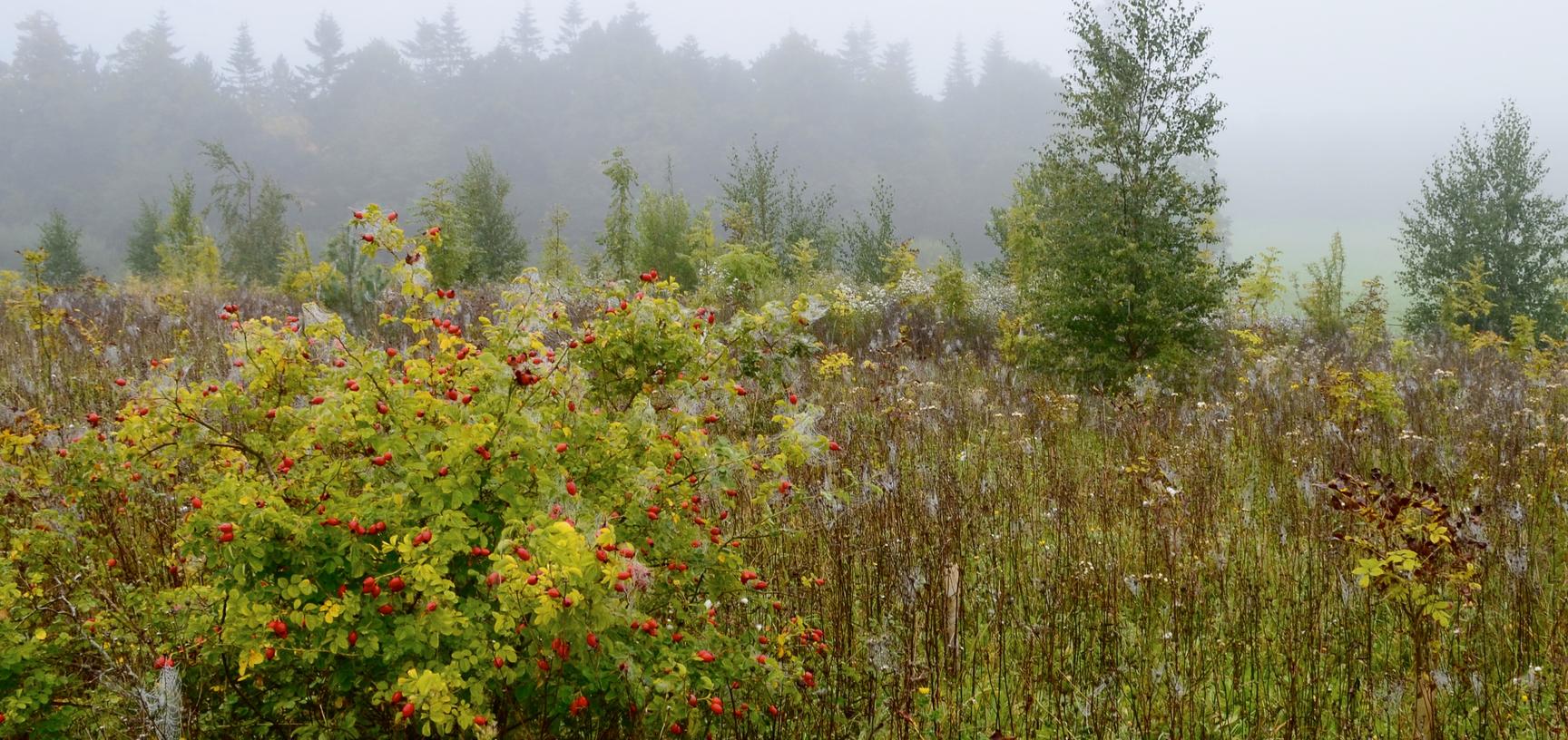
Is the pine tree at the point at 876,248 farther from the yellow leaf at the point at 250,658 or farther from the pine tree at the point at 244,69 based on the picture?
the pine tree at the point at 244,69

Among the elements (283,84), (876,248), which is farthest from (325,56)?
(876,248)

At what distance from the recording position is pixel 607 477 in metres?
2.25

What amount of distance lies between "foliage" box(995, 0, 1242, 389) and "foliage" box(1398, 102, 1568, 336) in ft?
58.4

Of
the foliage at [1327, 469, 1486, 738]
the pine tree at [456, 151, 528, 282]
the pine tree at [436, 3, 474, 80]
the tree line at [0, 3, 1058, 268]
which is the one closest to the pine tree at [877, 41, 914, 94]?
the tree line at [0, 3, 1058, 268]

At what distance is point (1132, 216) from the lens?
347 inches

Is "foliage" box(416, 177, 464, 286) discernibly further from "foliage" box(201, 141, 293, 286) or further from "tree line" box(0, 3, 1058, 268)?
"tree line" box(0, 3, 1058, 268)

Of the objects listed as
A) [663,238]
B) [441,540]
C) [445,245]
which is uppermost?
[663,238]

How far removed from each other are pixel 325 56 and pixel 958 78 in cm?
8529

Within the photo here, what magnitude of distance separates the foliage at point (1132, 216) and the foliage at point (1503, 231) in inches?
701

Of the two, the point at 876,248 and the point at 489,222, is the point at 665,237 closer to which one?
the point at 489,222

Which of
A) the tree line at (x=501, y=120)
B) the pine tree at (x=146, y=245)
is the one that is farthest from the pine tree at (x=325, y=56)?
the pine tree at (x=146, y=245)

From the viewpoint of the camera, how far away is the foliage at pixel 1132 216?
28.1 feet

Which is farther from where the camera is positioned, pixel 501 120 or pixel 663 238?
pixel 501 120

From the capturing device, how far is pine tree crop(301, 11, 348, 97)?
9894cm
